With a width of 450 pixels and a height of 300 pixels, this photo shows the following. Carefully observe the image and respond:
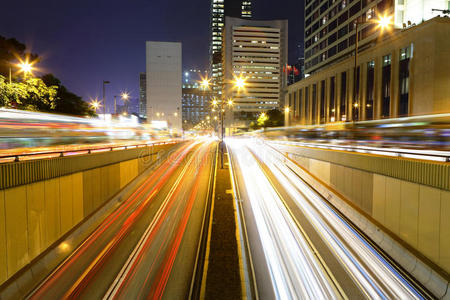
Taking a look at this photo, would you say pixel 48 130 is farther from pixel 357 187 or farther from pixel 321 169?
pixel 357 187

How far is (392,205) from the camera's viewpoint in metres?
9.21

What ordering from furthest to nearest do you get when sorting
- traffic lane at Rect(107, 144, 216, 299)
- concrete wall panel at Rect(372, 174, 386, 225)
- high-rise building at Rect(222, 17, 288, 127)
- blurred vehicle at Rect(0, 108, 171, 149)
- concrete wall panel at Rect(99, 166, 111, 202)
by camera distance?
1. high-rise building at Rect(222, 17, 288, 127)
2. concrete wall panel at Rect(99, 166, 111, 202)
3. blurred vehicle at Rect(0, 108, 171, 149)
4. concrete wall panel at Rect(372, 174, 386, 225)
5. traffic lane at Rect(107, 144, 216, 299)

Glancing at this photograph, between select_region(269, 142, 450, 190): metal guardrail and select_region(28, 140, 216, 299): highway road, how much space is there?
7.14 meters

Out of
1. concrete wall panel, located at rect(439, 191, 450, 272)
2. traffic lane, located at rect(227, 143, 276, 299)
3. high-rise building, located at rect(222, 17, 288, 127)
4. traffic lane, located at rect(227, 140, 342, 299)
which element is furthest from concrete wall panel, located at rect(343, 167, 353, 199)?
high-rise building, located at rect(222, 17, 288, 127)

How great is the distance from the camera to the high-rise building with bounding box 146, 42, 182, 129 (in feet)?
220

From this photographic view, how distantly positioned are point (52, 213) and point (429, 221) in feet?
37.4

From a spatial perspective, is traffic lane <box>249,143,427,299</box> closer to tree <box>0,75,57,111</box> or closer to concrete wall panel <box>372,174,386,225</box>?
concrete wall panel <box>372,174,386,225</box>

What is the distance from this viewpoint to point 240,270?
8625mm

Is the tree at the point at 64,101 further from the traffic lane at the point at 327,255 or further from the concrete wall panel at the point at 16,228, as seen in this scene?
the traffic lane at the point at 327,255

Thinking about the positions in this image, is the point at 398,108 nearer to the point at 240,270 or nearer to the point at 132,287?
the point at 240,270

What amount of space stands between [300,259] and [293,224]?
9.79 ft

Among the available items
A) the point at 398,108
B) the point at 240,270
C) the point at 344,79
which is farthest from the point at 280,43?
the point at 240,270

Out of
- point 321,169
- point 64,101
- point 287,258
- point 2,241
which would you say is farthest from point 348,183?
point 64,101

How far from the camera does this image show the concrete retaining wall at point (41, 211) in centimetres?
738
